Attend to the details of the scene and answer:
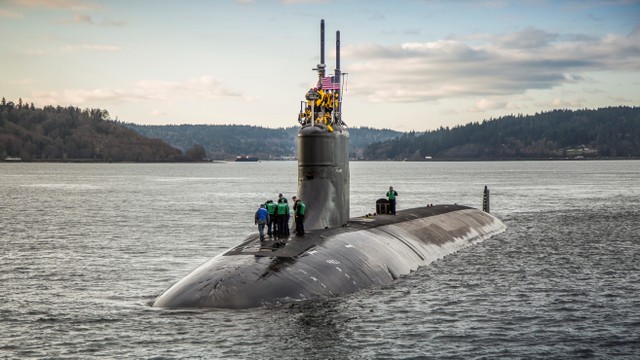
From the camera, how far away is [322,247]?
27984 millimetres

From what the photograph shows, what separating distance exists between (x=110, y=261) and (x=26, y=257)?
4.88 meters

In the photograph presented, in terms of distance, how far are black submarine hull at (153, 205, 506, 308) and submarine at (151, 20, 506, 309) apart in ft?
0.10

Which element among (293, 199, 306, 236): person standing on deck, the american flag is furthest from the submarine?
(293, 199, 306, 236): person standing on deck

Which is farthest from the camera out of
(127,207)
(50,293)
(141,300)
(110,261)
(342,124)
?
(127,207)

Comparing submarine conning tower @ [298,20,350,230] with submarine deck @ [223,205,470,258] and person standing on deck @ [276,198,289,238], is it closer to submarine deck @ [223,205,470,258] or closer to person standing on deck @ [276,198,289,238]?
submarine deck @ [223,205,470,258]

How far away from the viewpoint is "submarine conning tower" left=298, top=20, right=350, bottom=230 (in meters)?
31.2

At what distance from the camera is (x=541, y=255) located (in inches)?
1622

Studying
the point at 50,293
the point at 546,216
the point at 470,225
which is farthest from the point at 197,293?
the point at 546,216

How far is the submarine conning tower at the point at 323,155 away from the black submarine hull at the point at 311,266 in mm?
935

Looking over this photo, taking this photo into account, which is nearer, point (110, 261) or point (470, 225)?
point (110, 261)

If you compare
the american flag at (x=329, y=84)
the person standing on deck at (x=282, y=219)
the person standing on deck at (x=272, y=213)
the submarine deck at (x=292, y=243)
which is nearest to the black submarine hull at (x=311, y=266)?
the submarine deck at (x=292, y=243)

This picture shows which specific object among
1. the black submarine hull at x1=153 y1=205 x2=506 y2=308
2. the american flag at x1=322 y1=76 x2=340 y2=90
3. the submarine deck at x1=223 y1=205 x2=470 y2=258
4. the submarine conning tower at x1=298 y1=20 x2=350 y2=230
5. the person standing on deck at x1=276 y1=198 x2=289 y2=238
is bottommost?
the black submarine hull at x1=153 y1=205 x2=506 y2=308

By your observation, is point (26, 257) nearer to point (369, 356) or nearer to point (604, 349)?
point (369, 356)

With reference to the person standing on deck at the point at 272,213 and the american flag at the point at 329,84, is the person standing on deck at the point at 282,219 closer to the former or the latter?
the person standing on deck at the point at 272,213
